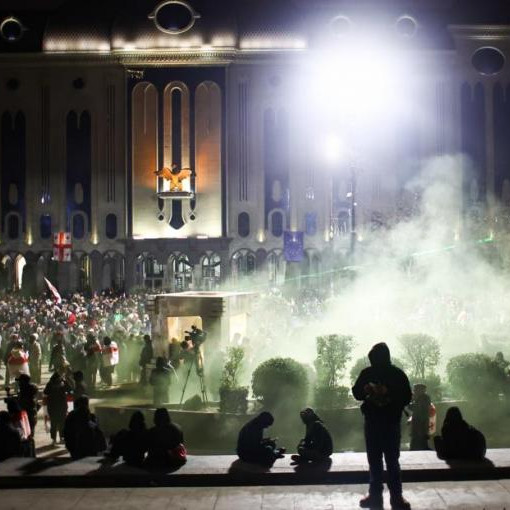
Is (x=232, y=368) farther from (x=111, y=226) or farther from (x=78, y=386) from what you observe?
(x=111, y=226)

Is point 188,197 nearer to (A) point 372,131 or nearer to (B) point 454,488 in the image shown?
(A) point 372,131

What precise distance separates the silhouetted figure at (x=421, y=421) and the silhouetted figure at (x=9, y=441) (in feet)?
15.3

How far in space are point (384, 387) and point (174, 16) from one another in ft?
129

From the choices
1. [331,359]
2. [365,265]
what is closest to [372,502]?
[331,359]

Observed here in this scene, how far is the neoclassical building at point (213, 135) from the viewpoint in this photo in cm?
4269

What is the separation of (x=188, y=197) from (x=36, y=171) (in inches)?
329

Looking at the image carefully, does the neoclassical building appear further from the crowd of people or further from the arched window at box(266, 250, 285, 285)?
the crowd of people

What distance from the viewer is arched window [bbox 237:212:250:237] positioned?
43.5m

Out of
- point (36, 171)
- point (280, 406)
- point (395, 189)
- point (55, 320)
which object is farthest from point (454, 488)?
point (36, 171)

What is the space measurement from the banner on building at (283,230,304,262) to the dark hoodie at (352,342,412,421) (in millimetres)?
31868

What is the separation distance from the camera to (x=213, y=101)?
43.1 meters

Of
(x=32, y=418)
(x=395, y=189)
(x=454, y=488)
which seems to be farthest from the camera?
(x=395, y=189)

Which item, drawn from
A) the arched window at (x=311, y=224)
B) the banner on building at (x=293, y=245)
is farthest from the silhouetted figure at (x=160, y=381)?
the arched window at (x=311, y=224)

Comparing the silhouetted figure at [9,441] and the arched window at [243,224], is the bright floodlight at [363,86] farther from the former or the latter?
the silhouetted figure at [9,441]
